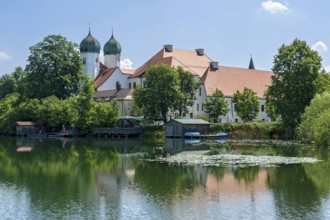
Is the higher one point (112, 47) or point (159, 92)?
point (112, 47)

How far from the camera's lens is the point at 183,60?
273ft

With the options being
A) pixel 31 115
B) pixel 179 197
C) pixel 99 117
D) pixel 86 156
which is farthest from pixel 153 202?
pixel 31 115

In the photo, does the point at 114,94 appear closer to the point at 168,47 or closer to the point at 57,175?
the point at 168,47

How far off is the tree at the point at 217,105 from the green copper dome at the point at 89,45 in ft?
111

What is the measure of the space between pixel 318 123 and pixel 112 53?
6122 centimetres

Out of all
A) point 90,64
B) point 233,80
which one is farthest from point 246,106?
point 90,64

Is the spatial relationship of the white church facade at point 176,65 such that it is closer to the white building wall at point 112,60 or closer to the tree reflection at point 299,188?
the white building wall at point 112,60

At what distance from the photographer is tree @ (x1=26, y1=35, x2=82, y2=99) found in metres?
77.4

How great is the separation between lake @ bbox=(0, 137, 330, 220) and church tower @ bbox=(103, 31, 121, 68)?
6644 cm

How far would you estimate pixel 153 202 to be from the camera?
59.1ft

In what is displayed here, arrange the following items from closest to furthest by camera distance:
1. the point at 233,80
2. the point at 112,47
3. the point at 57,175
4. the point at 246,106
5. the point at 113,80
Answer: the point at 57,175 < the point at 246,106 < the point at 233,80 < the point at 113,80 < the point at 112,47

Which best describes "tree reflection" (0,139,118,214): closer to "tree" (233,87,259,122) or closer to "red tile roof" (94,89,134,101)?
"tree" (233,87,259,122)

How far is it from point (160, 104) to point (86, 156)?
27.9 meters

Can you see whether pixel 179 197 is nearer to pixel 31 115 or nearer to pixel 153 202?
pixel 153 202
